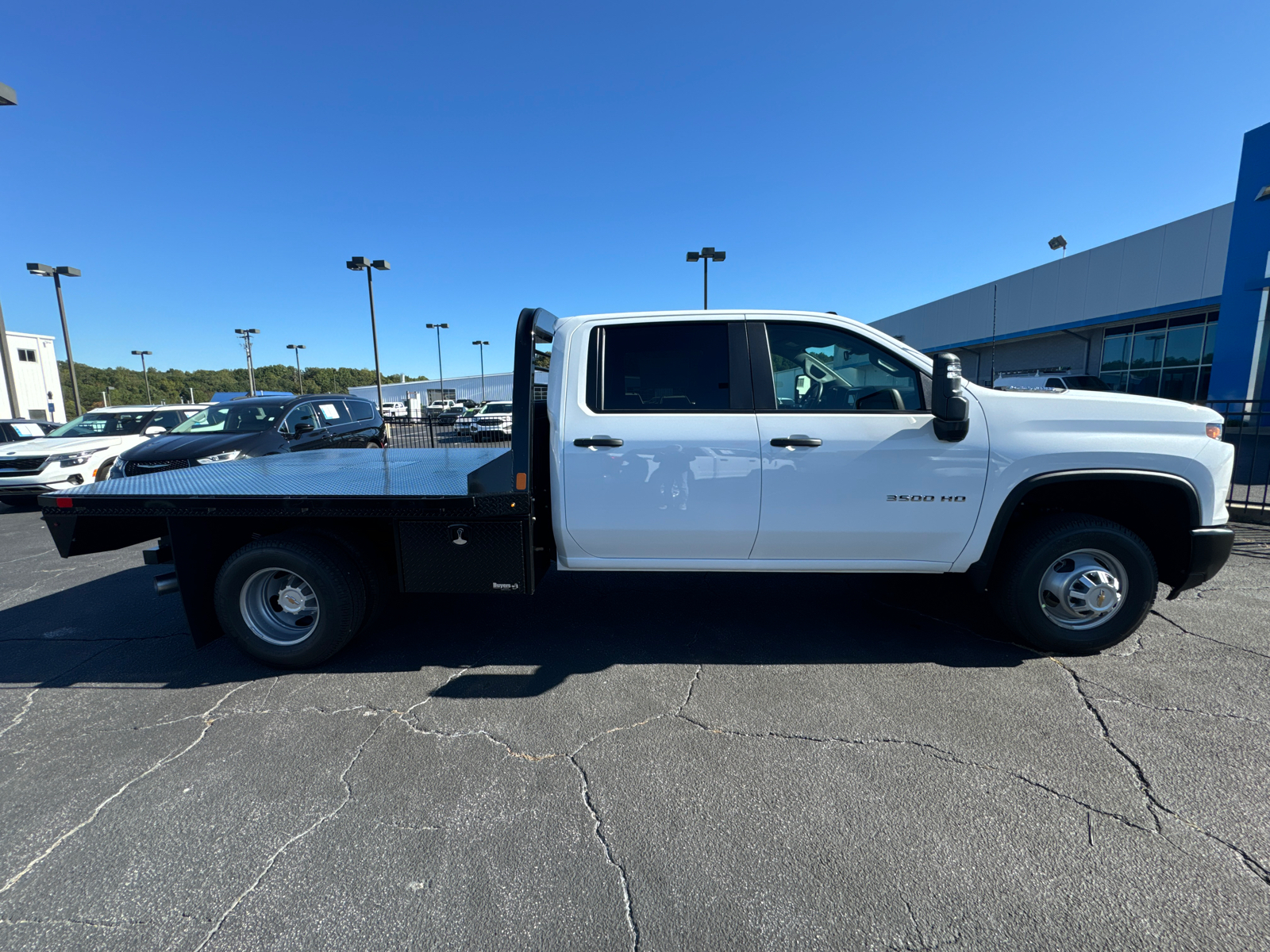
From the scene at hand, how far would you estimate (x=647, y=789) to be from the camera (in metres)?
2.48

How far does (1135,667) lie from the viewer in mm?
3445

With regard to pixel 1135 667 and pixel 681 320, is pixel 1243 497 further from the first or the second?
pixel 681 320

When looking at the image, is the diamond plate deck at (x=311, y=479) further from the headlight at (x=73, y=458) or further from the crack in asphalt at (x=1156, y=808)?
the headlight at (x=73, y=458)

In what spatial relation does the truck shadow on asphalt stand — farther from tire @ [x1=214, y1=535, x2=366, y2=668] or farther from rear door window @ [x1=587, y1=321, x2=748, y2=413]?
rear door window @ [x1=587, y1=321, x2=748, y2=413]

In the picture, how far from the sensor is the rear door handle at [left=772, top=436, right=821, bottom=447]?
3.29 meters

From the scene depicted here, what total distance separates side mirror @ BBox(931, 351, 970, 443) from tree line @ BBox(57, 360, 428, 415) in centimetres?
9896

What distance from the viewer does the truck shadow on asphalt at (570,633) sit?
3.62 metres

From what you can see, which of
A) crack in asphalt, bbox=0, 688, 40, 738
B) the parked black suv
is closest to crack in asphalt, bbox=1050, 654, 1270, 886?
crack in asphalt, bbox=0, 688, 40, 738

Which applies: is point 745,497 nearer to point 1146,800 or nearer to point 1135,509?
point 1146,800

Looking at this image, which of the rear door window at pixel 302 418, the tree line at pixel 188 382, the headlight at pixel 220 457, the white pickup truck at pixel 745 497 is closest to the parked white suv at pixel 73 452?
the rear door window at pixel 302 418

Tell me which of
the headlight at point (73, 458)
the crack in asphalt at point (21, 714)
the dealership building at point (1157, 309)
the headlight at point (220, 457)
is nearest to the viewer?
the crack in asphalt at point (21, 714)

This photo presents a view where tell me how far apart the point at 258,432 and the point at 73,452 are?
3861 millimetres

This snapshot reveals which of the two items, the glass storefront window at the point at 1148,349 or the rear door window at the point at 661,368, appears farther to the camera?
the glass storefront window at the point at 1148,349

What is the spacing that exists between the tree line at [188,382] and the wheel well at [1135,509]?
99.1 meters
